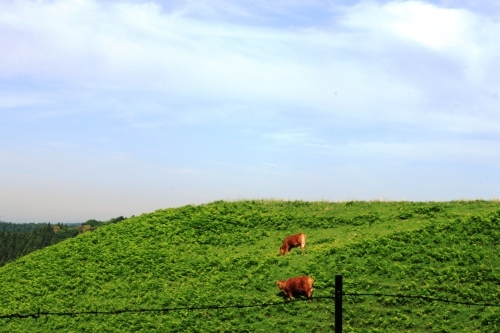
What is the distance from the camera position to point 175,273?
31797 millimetres

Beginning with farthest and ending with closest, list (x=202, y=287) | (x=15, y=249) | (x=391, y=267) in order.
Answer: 1. (x=15, y=249)
2. (x=202, y=287)
3. (x=391, y=267)

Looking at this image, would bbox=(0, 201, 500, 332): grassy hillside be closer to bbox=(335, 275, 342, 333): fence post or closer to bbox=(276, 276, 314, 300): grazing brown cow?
bbox=(276, 276, 314, 300): grazing brown cow

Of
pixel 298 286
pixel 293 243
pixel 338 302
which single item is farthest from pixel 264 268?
pixel 338 302

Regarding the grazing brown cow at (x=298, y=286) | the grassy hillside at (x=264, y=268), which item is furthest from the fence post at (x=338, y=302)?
the grazing brown cow at (x=298, y=286)

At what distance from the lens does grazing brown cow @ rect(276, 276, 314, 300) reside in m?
23.6

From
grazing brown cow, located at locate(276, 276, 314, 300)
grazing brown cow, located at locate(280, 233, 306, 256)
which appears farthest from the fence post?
grazing brown cow, located at locate(280, 233, 306, 256)

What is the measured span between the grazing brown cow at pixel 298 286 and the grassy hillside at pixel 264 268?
64 centimetres

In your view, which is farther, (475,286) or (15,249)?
(15,249)

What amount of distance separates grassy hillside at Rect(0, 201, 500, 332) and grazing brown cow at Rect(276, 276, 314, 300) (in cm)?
64

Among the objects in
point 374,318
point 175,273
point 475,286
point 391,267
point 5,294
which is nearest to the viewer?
point 374,318

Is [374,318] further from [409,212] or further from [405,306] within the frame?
[409,212]

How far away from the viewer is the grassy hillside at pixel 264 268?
77.1 feet

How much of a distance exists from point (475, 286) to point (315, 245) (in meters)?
10.3

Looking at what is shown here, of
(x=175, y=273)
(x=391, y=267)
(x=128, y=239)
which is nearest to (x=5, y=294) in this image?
(x=128, y=239)
